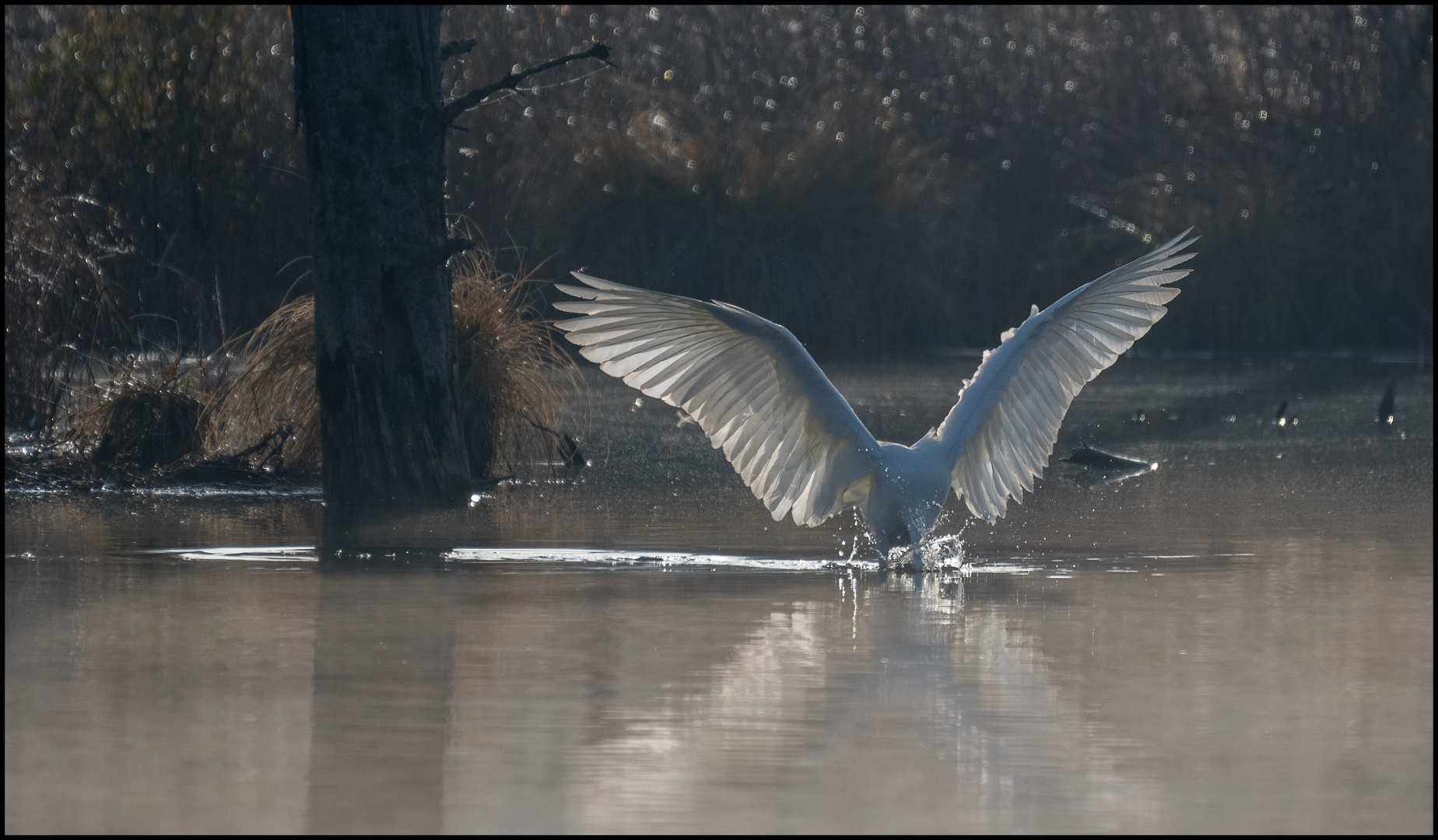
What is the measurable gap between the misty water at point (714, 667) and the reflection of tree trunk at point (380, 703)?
0.4 inches

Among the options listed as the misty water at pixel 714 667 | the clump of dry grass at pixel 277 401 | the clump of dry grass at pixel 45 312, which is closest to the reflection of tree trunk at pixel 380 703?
the misty water at pixel 714 667

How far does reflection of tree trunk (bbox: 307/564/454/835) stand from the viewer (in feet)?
9.96

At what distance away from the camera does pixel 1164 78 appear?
17219 millimetres

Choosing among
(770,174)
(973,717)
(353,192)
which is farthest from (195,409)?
(770,174)

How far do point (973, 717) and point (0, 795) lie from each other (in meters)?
1.64

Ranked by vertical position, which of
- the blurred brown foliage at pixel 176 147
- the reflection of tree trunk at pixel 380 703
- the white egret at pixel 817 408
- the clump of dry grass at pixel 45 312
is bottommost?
the reflection of tree trunk at pixel 380 703

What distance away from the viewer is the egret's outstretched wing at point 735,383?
5.96 metres

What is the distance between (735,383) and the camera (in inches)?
239

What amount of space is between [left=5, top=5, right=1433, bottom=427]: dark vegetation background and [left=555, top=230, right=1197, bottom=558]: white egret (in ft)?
19.8

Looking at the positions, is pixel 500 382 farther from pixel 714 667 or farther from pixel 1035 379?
pixel 714 667

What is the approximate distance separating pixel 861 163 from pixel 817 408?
969cm

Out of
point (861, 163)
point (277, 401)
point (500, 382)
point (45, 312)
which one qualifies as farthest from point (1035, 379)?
point (861, 163)

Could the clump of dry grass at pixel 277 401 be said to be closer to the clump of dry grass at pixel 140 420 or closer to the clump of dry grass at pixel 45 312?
the clump of dry grass at pixel 140 420

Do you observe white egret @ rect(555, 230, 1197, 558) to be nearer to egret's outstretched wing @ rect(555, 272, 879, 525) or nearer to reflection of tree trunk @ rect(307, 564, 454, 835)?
egret's outstretched wing @ rect(555, 272, 879, 525)
